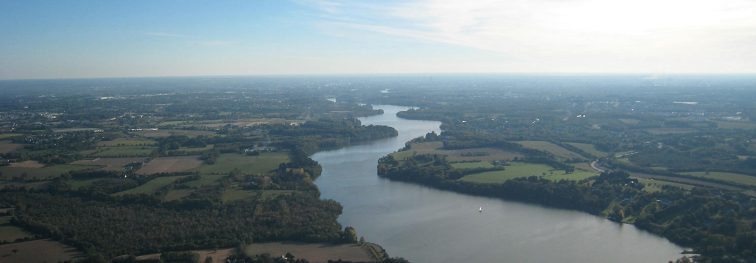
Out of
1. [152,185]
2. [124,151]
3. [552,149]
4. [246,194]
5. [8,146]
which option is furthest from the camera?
[8,146]

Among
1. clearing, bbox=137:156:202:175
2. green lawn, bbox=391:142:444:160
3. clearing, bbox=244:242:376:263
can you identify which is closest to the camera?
clearing, bbox=244:242:376:263

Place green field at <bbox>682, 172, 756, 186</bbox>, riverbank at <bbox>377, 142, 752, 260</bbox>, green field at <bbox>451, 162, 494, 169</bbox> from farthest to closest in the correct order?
1. green field at <bbox>451, 162, 494, 169</bbox>
2. green field at <bbox>682, 172, 756, 186</bbox>
3. riverbank at <bbox>377, 142, 752, 260</bbox>

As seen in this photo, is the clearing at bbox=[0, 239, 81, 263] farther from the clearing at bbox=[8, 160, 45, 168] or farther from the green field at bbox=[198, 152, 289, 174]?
the clearing at bbox=[8, 160, 45, 168]

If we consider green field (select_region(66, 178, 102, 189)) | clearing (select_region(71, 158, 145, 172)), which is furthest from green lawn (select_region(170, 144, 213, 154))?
green field (select_region(66, 178, 102, 189))

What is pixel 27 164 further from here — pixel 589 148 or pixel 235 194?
pixel 589 148

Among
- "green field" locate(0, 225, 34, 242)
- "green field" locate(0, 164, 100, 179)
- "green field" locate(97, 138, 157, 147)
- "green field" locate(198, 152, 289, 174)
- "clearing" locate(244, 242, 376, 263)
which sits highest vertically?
"green field" locate(0, 164, 100, 179)

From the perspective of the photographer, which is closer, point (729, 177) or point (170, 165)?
point (729, 177)

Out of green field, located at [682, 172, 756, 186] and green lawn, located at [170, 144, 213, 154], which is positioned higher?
green field, located at [682, 172, 756, 186]

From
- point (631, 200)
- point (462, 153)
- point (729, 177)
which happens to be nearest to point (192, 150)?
point (462, 153)
